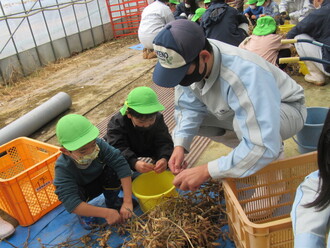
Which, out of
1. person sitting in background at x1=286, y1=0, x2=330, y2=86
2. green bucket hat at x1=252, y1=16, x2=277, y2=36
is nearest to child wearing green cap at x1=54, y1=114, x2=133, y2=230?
green bucket hat at x1=252, y1=16, x2=277, y2=36

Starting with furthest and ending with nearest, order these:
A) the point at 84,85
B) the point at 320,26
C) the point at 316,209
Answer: the point at 84,85
the point at 320,26
the point at 316,209

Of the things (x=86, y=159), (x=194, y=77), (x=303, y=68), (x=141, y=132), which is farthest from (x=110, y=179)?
(x=303, y=68)

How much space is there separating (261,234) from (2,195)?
1.77 metres

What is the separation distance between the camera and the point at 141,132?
7.65 feet

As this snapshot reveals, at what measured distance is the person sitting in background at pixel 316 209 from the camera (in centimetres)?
94

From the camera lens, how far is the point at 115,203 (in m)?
2.20

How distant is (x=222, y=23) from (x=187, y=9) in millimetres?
2986

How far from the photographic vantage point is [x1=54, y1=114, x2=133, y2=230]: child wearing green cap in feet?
5.90

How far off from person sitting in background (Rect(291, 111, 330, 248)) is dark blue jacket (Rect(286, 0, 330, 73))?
110 inches

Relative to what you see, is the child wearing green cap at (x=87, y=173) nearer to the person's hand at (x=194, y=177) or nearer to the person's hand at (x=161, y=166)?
the person's hand at (x=161, y=166)

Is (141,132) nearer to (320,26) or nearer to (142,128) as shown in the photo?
(142,128)

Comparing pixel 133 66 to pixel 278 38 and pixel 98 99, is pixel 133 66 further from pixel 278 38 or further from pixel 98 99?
pixel 278 38

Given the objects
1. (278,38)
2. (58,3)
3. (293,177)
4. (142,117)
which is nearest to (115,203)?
(142,117)

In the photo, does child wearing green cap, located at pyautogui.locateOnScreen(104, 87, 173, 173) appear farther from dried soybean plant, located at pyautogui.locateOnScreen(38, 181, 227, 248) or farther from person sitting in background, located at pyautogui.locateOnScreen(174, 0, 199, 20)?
person sitting in background, located at pyautogui.locateOnScreen(174, 0, 199, 20)
